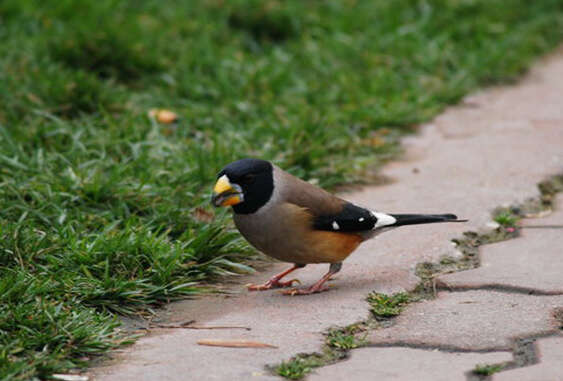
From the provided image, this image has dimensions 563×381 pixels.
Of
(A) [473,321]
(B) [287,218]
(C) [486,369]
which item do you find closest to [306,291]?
(B) [287,218]

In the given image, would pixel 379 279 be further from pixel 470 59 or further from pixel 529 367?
pixel 470 59

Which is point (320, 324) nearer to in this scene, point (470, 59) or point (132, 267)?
point (132, 267)

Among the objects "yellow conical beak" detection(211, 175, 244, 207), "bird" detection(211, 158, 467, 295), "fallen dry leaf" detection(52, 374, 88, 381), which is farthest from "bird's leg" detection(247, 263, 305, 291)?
"fallen dry leaf" detection(52, 374, 88, 381)

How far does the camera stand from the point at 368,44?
776cm

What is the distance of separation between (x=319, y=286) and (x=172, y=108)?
272 centimetres

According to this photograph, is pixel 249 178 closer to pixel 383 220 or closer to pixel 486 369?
pixel 383 220

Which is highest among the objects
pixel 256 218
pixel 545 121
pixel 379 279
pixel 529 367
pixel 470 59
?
pixel 470 59

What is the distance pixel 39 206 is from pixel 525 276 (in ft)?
8.03

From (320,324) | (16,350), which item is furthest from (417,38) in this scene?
(16,350)

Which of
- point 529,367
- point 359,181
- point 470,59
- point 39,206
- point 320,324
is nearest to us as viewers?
point 529,367

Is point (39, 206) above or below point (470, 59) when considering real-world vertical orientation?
below

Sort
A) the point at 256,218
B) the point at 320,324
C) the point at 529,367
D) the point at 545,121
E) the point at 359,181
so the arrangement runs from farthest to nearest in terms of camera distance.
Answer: the point at 545,121
the point at 359,181
the point at 256,218
the point at 320,324
the point at 529,367

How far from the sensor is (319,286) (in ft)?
13.7

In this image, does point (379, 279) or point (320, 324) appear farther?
point (379, 279)
